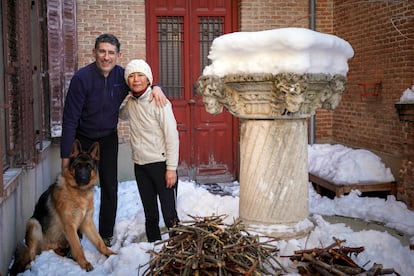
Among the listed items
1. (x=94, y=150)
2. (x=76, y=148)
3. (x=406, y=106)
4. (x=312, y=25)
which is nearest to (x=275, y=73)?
(x=94, y=150)

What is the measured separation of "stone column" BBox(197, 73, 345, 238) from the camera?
491cm

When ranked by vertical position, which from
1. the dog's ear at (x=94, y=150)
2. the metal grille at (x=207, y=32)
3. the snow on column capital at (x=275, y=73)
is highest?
the metal grille at (x=207, y=32)

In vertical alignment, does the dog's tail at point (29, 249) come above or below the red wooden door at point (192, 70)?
below

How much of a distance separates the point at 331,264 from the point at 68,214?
2403mm

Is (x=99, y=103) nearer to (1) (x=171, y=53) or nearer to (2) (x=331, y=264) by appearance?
(2) (x=331, y=264)

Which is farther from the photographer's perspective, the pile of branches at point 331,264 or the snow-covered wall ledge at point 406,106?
Answer: the snow-covered wall ledge at point 406,106

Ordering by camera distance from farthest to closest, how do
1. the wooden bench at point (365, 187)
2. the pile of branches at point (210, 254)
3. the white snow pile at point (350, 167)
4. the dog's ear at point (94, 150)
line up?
the white snow pile at point (350, 167) < the wooden bench at point (365, 187) < the dog's ear at point (94, 150) < the pile of branches at point (210, 254)

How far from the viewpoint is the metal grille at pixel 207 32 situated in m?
9.12

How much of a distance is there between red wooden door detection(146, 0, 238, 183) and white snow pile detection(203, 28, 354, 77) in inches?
166

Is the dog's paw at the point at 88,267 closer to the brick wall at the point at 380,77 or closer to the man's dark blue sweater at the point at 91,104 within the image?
the man's dark blue sweater at the point at 91,104

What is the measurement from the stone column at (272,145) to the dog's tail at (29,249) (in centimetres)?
200

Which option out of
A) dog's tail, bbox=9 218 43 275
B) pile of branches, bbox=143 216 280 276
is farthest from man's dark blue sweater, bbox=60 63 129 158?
pile of branches, bbox=143 216 280 276

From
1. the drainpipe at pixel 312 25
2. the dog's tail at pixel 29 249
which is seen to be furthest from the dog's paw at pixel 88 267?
the drainpipe at pixel 312 25

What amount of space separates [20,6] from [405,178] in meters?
5.37
